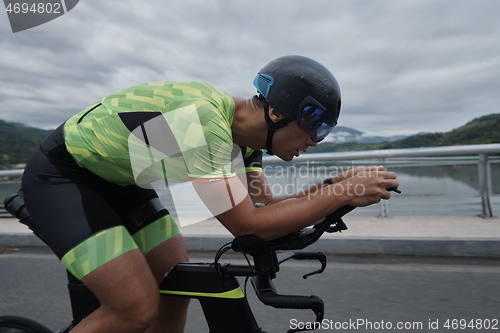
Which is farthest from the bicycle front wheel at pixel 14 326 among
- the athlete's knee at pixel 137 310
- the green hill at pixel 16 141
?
the green hill at pixel 16 141

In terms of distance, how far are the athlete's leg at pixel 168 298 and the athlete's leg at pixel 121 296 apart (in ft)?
1.30

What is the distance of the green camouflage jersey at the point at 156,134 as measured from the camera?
146 cm

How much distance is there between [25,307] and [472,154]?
20.9 feet

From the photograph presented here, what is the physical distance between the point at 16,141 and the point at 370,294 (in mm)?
89545

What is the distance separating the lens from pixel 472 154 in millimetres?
6203

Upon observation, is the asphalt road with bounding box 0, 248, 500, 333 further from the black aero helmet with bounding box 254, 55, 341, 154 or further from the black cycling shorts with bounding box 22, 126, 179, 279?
the black aero helmet with bounding box 254, 55, 341, 154

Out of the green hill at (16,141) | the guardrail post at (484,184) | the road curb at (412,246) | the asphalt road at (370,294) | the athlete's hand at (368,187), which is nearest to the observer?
the athlete's hand at (368,187)

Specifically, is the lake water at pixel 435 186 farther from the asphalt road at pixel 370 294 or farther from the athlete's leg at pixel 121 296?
the athlete's leg at pixel 121 296

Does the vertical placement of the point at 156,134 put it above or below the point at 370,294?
above

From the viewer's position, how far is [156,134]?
1.60 metres

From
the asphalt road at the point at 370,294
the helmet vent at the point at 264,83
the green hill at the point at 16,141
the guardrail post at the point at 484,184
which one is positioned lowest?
the asphalt road at the point at 370,294

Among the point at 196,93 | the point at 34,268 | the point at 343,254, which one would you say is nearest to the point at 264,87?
the point at 196,93

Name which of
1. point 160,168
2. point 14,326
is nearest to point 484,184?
point 160,168

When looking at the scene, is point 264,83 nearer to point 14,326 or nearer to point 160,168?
point 160,168
